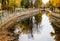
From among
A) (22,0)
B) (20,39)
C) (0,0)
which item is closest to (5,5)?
(0,0)

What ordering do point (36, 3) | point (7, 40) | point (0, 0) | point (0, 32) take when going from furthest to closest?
point (36, 3) → point (0, 0) → point (0, 32) → point (7, 40)

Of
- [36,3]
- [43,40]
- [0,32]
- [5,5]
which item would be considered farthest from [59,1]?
[36,3]

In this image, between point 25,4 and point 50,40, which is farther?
point 25,4

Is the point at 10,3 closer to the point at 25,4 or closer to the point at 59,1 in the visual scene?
the point at 59,1

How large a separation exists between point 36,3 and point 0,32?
8848 centimetres

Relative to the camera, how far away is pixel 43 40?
66.4 feet

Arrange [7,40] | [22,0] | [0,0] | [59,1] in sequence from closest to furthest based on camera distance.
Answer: [7,40]
[59,1]
[0,0]
[22,0]

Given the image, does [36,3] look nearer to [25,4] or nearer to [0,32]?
[25,4]

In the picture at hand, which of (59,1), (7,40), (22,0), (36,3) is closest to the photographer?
(7,40)

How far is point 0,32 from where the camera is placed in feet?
80.7

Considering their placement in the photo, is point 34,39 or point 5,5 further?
point 5,5

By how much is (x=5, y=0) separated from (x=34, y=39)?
36312 millimetres

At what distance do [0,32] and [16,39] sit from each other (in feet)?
14.8

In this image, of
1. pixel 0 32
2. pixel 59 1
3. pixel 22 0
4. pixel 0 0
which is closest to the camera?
pixel 0 32
